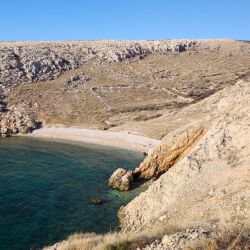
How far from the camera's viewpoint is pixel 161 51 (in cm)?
14575

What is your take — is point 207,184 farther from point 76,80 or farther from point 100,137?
point 76,80

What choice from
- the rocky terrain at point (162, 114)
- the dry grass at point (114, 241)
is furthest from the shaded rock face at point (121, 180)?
the dry grass at point (114, 241)

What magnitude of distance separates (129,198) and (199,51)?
114 m

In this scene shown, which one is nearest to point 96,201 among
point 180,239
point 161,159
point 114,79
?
point 161,159

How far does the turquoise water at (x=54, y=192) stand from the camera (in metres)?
35.5

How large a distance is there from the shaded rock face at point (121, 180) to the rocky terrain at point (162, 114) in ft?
0.41

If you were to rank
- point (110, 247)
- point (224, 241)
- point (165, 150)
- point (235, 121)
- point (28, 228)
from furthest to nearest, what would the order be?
point (165, 150) → point (235, 121) → point (28, 228) → point (110, 247) → point (224, 241)

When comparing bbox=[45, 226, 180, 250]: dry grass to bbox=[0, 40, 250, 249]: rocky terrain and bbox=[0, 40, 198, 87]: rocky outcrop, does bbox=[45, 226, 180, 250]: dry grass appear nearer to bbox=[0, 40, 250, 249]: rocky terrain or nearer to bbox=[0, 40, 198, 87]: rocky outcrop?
bbox=[0, 40, 250, 249]: rocky terrain

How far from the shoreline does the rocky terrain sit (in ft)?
9.87

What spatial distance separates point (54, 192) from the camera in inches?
1879

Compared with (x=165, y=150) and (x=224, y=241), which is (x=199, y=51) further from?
(x=224, y=241)

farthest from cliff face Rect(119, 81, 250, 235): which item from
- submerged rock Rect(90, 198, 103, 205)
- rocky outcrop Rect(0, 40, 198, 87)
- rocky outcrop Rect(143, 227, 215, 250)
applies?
rocky outcrop Rect(0, 40, 198, 87)

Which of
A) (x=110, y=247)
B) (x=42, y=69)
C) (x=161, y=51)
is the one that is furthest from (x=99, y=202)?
(x=161, y=51)

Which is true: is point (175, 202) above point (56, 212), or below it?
above
